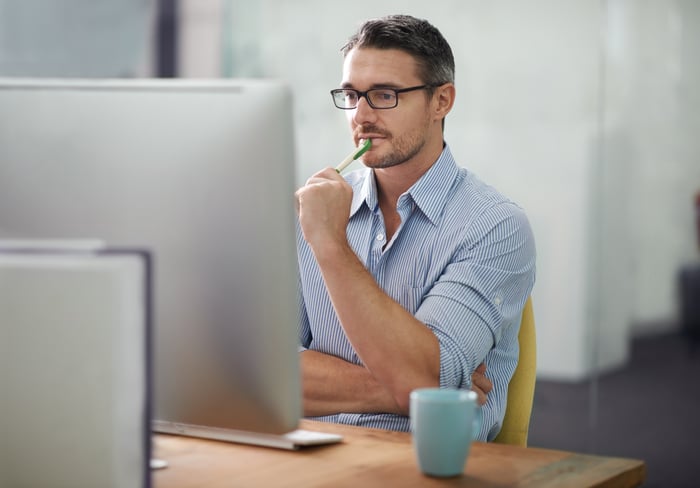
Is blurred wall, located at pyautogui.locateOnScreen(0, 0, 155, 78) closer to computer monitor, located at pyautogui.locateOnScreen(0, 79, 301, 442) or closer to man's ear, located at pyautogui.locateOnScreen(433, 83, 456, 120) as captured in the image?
man's ear, located at pyautogui.locateOnScreen(433, 83, 456, 120)

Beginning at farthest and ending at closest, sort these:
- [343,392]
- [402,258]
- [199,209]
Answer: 1. [402,258]
2. [343,392]
3. [199,209]

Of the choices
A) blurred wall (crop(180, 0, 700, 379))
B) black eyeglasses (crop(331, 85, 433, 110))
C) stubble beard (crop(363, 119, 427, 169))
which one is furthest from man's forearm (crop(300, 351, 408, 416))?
blurred wall (crop(180, 0, 700, 379))

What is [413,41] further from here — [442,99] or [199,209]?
[199,209]

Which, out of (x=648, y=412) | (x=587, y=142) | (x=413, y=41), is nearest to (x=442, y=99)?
(x=413, y=41)

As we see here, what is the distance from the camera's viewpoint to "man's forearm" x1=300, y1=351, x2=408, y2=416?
178 centimetres

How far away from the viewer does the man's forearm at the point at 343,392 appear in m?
1.78

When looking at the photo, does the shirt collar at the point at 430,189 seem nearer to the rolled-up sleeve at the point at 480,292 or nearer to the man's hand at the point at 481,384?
the rolled-up sleeve at the point at 480,292

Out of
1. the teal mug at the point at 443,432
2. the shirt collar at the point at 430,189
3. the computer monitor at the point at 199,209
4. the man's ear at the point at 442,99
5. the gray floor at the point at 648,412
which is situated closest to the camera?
the computer monitor at the point at 199,209

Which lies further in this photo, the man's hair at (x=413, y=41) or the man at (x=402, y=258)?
the man's hair at (x=413, y=41)

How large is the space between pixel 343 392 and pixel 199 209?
77 cm

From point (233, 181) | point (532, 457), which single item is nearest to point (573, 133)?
point (532, 457)

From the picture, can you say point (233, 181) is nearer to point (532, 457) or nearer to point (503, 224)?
point (532, 457)

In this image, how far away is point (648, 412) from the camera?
3.34 metres

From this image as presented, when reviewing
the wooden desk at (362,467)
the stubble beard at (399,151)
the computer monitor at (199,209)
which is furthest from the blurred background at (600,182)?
the computer monitor at (199,209)
